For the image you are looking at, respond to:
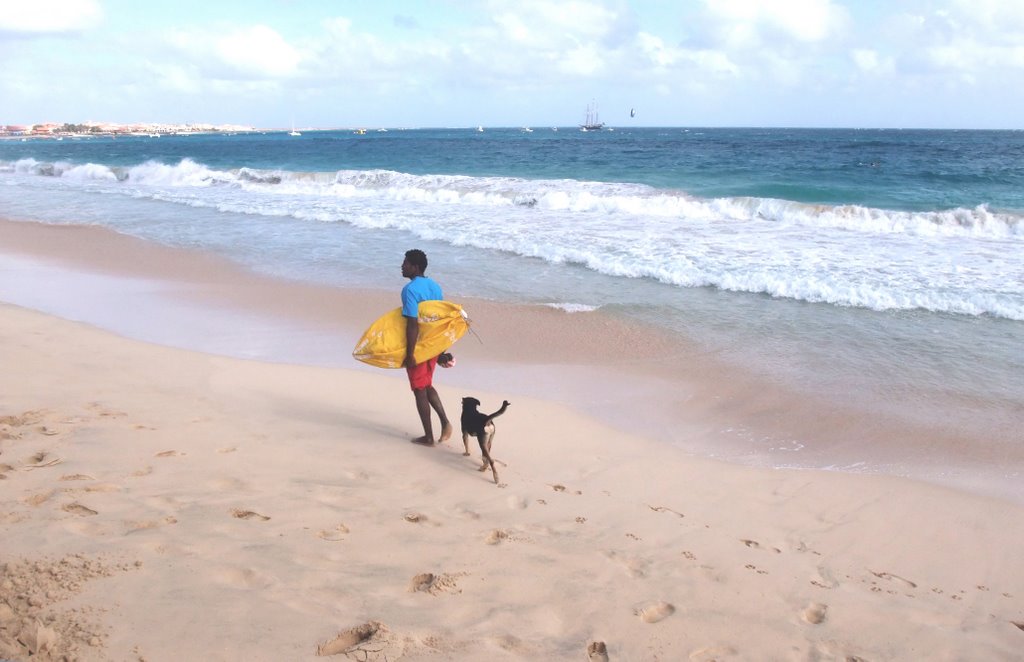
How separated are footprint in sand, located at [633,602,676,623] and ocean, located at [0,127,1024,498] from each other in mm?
2426

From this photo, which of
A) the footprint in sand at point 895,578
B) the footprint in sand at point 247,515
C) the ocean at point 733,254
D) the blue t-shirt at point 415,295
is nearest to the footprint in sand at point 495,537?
the footprint in sand at point 247,515

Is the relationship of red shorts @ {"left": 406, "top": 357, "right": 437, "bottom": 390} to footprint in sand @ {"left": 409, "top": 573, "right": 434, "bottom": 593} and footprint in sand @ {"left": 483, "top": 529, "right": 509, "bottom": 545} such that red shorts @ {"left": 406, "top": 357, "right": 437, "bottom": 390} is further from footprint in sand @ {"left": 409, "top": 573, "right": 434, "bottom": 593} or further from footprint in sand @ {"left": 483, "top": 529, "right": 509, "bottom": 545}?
footprint in sand @ {"left": 409, "top": 573, "right": 434, "bottom": 593}

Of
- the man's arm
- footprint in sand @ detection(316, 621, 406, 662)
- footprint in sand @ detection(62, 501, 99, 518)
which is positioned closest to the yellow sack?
the man's arm

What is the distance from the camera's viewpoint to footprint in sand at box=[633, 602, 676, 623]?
3.19 meters

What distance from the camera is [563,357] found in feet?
25.3

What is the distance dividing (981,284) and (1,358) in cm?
1212

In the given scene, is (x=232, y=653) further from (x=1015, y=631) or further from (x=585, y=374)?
(x=585, y=374)

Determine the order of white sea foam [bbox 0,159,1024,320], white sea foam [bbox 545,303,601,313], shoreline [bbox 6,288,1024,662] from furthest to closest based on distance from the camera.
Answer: white sea foam [bbox 0,159,1024,320] → white sea foam [bbox 545,303,601,313] → shoreline [bbox 6,288,1024,662]

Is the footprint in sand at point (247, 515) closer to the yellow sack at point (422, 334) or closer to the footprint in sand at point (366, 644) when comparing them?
the footprint in sand at point (366, 644)

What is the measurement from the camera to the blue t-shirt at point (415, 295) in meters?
4.99

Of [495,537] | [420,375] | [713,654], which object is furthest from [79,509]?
[713,654]

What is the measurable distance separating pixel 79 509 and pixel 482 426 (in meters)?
2.30

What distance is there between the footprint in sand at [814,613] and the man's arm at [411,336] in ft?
9.59

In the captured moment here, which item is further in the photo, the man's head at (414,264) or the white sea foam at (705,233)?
the white sea foam at (705,233)
